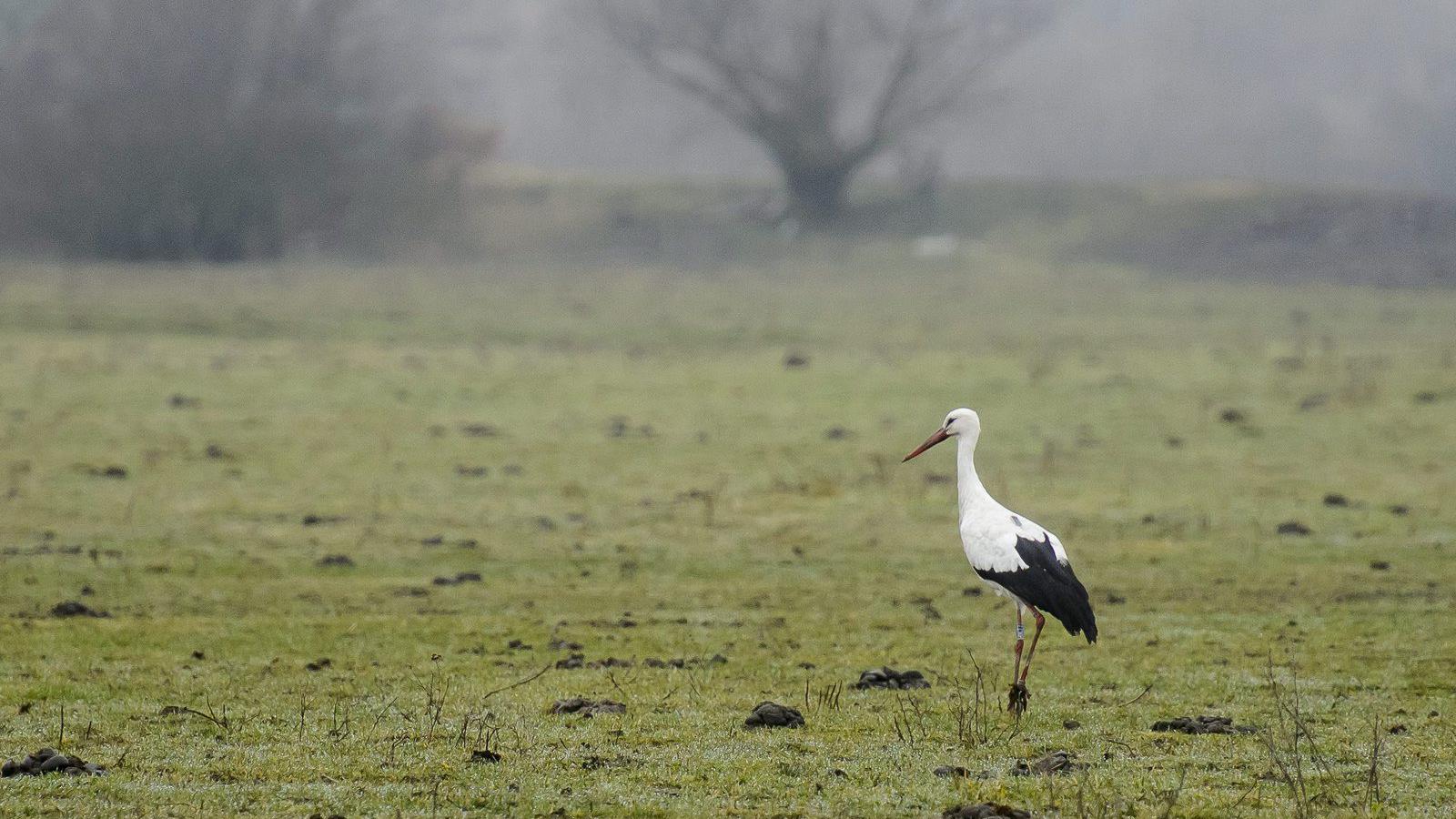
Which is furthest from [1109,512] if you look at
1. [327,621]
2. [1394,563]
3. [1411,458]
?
[327,621]

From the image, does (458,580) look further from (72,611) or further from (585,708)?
(585,708)

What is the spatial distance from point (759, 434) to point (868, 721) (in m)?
16.8

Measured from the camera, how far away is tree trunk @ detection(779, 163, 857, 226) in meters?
76.7

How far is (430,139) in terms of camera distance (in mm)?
78875

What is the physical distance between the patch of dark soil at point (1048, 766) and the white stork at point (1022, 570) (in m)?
1.21

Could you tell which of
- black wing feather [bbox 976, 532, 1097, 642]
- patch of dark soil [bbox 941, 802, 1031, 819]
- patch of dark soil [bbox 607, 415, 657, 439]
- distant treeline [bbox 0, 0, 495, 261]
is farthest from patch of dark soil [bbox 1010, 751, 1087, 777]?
distant treeline [bbox 0, 0, 495, 261]

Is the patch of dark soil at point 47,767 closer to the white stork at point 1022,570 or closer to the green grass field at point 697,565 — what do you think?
the green grass field at point 697,565

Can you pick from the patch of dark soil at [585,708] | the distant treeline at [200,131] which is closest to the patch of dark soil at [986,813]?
the patch of dark soil at [585,708]

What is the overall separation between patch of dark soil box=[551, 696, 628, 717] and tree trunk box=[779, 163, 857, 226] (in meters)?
65.7

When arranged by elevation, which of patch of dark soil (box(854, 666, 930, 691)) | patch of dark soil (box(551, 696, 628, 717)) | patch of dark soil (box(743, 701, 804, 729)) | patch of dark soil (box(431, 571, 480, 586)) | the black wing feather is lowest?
patch of dark soil (box(431, 571, 480, 586))

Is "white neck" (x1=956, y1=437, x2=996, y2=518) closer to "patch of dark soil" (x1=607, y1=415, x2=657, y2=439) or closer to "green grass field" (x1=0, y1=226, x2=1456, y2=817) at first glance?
"green grass field" (x1=0, y1=226, x2=1456, y2=817)

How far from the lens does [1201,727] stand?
10758 mm

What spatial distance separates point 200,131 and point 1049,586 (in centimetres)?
6565

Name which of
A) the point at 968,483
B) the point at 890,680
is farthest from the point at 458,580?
the point at 968,483
